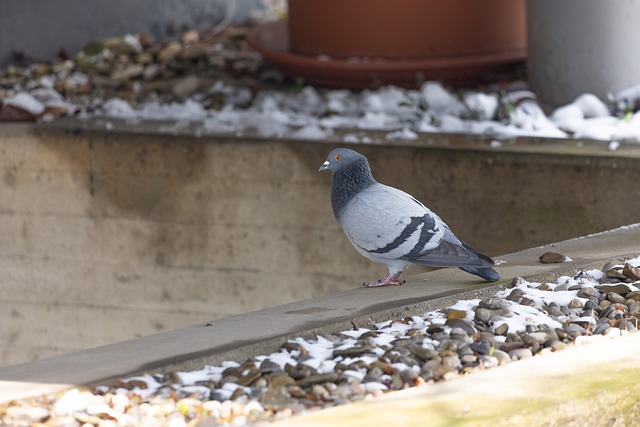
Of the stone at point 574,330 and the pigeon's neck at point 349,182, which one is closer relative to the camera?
the stone at point 574,330

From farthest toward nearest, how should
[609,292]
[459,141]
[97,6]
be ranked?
[97,6], [459,141], [609,292]

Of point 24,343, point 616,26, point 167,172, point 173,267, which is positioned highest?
point 616,26

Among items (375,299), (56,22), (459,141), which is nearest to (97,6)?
(56,22)

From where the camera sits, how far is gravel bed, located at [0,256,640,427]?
247 centimetres

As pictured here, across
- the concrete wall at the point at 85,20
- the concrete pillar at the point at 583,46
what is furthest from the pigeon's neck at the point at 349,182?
the concrete wall at the point at 85,20

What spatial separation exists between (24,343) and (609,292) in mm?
3683

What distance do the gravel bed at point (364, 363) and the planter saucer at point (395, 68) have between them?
9.98 feet

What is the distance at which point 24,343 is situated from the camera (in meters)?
6.00

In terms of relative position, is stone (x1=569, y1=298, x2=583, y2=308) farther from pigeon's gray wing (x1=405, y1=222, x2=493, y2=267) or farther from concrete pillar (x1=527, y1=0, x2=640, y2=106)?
concrete pillar (x1=527, y1=0, x2=640, y2=106)

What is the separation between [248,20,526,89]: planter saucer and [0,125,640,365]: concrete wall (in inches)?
39.8

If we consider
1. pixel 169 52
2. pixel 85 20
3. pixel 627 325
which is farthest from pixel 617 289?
pixel 85 20

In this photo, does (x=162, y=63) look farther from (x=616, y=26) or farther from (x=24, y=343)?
(x=616, y=26)

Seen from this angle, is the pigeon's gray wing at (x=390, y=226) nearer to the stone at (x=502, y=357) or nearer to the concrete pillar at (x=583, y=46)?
the stone at (x=502, y=357)

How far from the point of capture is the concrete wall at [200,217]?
5.13 meters
